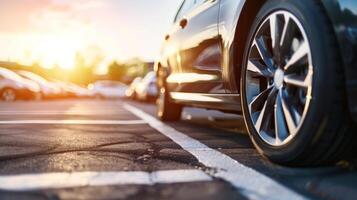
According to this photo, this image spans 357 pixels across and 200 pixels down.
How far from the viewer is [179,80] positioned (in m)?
5.66

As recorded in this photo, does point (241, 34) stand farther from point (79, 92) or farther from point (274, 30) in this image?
point (79, 92)

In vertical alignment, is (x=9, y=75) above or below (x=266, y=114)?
above

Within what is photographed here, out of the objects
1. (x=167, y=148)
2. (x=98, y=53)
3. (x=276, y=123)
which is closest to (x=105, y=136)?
(x=167, y=148)

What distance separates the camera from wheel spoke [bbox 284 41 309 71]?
2883mm

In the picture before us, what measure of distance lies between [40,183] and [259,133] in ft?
4.81

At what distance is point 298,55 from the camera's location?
9.67ft

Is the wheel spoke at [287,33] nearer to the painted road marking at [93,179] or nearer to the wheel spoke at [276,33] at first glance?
the wheel spoke at [276,33]

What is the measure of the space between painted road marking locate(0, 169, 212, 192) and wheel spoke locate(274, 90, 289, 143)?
1.85ft

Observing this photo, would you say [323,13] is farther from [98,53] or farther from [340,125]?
[98,53]

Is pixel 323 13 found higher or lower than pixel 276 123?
higher

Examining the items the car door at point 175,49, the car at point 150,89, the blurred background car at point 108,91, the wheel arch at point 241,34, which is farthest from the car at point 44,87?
the wheel arch at point 241,34

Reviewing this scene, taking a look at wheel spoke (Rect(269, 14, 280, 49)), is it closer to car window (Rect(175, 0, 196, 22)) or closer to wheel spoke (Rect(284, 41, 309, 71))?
wheel spoke (Rect(284, 41, 309, 71))

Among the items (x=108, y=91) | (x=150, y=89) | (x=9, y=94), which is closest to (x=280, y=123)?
(x=150, y=89)

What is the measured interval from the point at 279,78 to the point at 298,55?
247 millimetres
